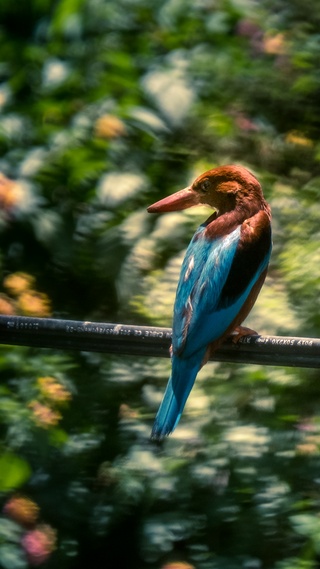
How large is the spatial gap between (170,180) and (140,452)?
91 centimetres

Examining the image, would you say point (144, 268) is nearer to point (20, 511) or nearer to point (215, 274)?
point (215, 274)

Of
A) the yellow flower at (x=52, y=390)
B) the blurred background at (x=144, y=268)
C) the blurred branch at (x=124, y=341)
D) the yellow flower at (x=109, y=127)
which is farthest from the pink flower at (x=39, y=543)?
the yellow flower at (x=109, y=127)

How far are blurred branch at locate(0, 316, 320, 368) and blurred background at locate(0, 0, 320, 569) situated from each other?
63 centimetres

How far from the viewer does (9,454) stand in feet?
8.79

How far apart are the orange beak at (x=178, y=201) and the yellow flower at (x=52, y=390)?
512 mm

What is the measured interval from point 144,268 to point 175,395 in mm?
702

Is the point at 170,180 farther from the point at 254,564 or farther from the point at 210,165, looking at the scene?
the point at 254,564

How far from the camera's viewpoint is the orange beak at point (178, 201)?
8.90ft

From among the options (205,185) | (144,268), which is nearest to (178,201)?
(205,185)

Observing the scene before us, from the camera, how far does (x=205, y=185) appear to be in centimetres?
275

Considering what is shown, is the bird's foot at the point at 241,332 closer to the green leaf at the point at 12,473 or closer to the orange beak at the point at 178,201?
the orange beak at the point at 178,201

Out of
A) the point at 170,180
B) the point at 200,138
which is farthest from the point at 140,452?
the point at 200,138

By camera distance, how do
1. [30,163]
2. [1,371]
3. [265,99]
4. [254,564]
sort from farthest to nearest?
1. [265,99]
2. [30,163]
3. [1,371]
4. [254,564]

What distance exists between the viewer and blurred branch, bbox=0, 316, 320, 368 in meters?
1.89
